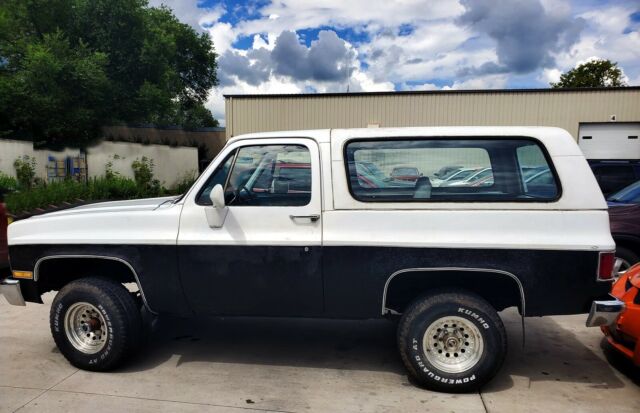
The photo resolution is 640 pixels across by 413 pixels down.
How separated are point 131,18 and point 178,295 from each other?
2189cm

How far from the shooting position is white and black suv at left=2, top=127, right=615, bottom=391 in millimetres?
3438

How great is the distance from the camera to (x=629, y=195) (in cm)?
660

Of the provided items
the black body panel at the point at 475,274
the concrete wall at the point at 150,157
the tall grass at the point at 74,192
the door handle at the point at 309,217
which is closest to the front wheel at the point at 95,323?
the door handle at the point at 309,217

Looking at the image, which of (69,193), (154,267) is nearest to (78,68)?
(69,193)

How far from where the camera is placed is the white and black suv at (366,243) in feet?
11.3

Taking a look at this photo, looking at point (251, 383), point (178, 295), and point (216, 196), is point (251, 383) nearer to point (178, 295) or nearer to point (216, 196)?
point (178, 295)

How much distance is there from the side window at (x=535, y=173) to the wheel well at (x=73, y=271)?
10.8 ft

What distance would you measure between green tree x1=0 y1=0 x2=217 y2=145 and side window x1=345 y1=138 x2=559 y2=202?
15459 mm

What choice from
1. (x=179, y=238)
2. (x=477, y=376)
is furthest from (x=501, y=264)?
(x=179, y=238)

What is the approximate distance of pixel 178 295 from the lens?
382 centimetres

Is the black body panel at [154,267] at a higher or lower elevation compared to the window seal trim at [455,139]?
lower

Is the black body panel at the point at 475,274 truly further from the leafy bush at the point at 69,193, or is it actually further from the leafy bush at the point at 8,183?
the leafy bush at the point at 8,183

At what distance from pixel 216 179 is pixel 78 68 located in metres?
16.7

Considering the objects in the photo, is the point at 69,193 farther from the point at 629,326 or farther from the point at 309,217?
the point at 629,326
